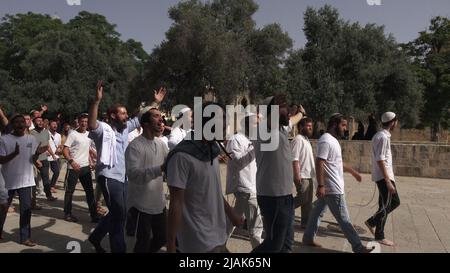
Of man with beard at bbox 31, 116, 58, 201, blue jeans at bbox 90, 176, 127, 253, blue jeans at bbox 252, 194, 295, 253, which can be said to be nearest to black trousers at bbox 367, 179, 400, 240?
blue jeans at bbox 252, 194, 295, 253

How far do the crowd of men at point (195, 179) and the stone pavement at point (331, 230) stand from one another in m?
0.25

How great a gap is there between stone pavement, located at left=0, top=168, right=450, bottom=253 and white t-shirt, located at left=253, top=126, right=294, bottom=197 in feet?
4.71

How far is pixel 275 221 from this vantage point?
3973 millimetres

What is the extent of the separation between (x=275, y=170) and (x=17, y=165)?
313 centimetres

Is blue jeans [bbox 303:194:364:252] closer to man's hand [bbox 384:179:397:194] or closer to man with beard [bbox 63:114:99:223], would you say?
man's hand [bbox 384:179:397:194]

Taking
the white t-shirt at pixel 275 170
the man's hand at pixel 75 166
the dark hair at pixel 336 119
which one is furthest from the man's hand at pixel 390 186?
the man's hand at pixel 75 166

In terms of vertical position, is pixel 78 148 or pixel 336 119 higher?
pixel 336 119

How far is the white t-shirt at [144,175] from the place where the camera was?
381cm

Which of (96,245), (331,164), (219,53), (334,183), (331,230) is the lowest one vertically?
(331,230)

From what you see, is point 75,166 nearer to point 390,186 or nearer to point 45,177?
point 45,177

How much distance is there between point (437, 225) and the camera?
685 centimetres

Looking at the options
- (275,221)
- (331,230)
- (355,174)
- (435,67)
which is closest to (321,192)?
(355,174)
